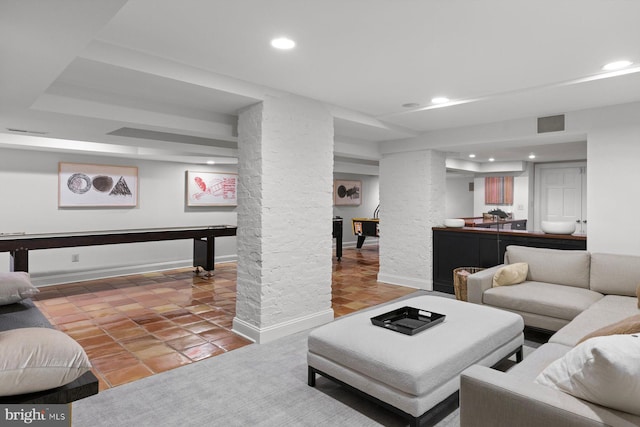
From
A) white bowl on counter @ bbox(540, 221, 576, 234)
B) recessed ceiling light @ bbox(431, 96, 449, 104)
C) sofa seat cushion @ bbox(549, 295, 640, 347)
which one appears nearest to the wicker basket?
white bowl on counter @ bbox(540, 221, 576, 234)

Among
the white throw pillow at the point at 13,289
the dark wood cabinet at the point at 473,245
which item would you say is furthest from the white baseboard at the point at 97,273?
the dark wood cabinet at the point at 473,245

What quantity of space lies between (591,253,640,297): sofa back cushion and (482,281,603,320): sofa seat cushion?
0.12 meters

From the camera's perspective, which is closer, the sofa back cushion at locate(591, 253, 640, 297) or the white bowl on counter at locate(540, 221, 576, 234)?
the sofa back cushion at locate(591, 253, 640, 297)

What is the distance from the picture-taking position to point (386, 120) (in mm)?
4832

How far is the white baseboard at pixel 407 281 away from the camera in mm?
5637

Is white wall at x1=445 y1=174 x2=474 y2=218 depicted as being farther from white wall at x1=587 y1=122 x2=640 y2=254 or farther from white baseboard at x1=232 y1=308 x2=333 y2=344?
white baseboard at x1=232 y1=308 x2=333 y2=344

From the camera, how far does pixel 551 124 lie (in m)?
4.41

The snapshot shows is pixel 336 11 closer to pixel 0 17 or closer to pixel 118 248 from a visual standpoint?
pixel 0 17

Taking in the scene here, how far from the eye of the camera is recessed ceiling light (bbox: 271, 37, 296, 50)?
252cm

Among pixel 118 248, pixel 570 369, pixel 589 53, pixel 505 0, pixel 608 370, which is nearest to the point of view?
pixel 608 370

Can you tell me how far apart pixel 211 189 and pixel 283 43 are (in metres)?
5.72

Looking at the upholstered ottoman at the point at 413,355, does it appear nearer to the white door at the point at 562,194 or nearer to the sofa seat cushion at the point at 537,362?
the sofa seat cushion at the point at 537,362

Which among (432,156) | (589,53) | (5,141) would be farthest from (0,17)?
(432,156)

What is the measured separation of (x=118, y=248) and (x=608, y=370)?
6968 mm
